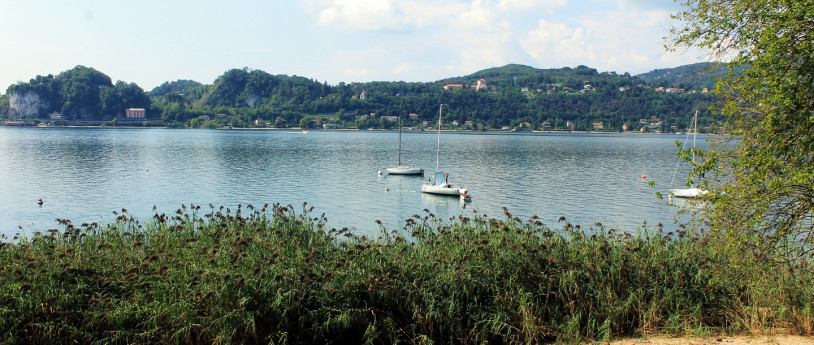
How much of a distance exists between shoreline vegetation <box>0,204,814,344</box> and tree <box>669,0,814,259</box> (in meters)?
1.15

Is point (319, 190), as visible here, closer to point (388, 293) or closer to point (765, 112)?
point (388, 293)

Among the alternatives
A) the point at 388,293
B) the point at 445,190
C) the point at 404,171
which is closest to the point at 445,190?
the point at 445,190

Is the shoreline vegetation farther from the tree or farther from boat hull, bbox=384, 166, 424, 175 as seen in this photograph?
boat hull, bbox=384, 166, 424, 175

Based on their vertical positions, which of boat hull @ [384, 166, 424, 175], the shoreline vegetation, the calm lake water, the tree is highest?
the tree

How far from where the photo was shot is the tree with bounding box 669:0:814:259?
8.38 m

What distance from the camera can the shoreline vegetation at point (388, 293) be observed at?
27.9 feet

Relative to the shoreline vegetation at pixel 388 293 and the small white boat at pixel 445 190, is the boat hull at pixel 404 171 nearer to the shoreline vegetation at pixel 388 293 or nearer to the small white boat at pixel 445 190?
the small white boat at pixel 445 190

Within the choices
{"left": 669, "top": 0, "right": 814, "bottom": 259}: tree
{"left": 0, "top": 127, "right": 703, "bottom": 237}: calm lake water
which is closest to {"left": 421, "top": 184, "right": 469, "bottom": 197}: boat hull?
{"left": 0, "top": 127, "right": 703, "bottom": 237}: calm lake water

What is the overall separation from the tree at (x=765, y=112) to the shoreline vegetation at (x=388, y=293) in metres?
1.15

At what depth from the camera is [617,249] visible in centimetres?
1237

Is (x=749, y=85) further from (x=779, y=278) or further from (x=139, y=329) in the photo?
(x=139, y=329)

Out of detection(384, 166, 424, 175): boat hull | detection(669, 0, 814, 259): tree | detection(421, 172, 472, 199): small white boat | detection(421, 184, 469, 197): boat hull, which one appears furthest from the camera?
detection(384, 166, 424, 175): boat hull

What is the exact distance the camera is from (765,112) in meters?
9.33

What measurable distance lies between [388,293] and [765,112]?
22.9 feet
